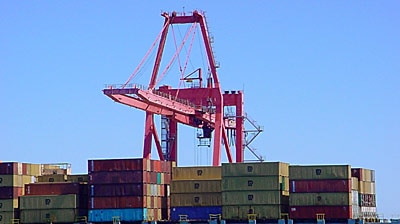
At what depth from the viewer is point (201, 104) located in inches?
4456

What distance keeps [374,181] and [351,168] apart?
21.5 feet

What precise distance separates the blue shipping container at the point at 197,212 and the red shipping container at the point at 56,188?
9032 millimetres

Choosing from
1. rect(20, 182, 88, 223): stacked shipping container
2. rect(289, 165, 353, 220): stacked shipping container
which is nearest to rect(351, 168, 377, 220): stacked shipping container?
rect(289, 165, 353, 220): stacked shipping container

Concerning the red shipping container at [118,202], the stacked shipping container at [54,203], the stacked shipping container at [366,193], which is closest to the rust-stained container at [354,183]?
the stacked shipping container at [366,193]

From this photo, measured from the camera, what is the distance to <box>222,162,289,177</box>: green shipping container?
300 ft

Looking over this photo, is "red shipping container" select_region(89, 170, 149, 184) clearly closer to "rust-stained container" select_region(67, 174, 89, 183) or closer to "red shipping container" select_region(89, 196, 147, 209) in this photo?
"red shipping container" select_region(89, 196, 147, 209)

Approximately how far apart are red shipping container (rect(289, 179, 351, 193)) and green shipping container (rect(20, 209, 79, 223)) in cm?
2017

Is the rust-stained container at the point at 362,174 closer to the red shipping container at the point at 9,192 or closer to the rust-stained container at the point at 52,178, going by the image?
the rust-stained container at the point at 52,178

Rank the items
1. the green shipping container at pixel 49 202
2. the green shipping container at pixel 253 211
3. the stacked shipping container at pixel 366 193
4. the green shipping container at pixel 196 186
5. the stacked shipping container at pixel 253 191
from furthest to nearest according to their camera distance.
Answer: the green shipping container at pixel 49 202 < the stacked shipping container at pixel 366 193 < the green shipping container at pixel 196 186 < the stacked shipping container at pixel 253 191 < the green shipping container at pixel 253 211

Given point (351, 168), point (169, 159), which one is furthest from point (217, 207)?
point (169, 159)

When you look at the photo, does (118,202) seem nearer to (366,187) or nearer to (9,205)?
(9,205)

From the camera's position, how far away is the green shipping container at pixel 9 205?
97438 millimetres

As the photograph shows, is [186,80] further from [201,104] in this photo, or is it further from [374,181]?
[374,181]

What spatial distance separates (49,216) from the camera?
96000mm
